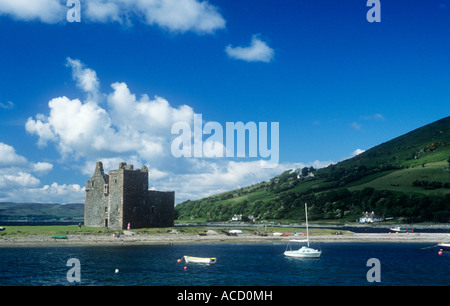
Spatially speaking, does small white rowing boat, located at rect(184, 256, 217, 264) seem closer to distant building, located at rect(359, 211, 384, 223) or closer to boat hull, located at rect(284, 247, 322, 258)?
boat hull, located at rect(284, 247, 322, 258)

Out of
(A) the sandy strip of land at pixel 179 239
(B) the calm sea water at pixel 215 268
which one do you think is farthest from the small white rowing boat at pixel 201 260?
(A) the sandy strip of land at pixel 179 239

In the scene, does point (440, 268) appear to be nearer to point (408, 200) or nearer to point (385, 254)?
point (385, 254)

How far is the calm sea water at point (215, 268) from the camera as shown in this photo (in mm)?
46219

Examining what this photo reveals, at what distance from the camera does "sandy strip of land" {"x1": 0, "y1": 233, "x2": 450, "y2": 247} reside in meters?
79.8

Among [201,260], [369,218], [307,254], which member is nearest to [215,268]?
[201,260]

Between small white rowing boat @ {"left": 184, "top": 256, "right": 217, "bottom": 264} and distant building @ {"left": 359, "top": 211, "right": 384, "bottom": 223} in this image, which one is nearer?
small white rowing boat @ {"left": 184, "top": 256, "right": 217, "bottom": 264}

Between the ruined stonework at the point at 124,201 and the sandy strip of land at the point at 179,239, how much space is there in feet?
27.1

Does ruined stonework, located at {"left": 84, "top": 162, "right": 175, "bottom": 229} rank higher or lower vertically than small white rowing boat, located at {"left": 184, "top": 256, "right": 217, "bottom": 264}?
higher

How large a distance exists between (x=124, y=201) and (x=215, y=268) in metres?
43.1

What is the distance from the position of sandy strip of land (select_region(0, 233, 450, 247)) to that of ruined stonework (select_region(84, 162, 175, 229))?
8245mm

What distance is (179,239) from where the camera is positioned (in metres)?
90.4

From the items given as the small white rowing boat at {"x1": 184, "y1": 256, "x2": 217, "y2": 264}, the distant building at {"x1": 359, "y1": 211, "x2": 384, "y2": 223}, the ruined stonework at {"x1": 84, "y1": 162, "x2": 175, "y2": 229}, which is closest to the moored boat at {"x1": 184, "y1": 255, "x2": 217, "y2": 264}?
the small white rowing boat at {"x1": 184, "y1": 256, "x2": 217, "y2": 264}

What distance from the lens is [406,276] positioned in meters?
50.1

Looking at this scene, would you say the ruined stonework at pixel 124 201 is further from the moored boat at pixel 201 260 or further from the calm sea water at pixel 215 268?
the moored boat at pixel 201 260
